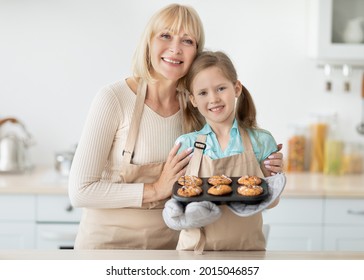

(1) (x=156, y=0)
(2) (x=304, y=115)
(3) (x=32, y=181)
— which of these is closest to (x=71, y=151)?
(3) (x=32, y=181)

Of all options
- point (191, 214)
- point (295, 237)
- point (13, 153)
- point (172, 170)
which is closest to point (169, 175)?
point (172, 170)

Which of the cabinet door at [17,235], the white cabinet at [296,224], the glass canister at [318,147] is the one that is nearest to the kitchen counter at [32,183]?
the cabinet door at [17,235]

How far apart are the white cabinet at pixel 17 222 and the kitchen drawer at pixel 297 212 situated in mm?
879

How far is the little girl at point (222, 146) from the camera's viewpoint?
4.13 feet

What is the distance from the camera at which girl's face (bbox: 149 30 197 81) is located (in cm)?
134

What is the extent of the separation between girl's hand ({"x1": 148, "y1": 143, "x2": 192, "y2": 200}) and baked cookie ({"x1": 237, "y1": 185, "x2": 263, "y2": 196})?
0.20 meters

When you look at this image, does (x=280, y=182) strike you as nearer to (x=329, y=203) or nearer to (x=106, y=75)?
(x=329, y=203)

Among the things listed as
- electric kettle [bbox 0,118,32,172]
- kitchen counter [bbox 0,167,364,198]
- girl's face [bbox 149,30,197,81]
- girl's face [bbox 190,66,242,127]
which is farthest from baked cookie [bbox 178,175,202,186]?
electric kettle [bbox 0,118,32,172]

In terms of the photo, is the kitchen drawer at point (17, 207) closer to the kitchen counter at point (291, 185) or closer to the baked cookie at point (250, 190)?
the kitchen counter at point (291, 185)

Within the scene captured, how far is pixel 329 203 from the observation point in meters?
2.37

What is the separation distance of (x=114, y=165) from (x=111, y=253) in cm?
27

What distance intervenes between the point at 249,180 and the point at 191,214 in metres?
0.14

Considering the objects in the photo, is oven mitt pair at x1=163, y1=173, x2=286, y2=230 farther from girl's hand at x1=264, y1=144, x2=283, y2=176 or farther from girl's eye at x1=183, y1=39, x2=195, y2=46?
girl's eye at x1=183, y1=39, x2=195, y2=46
